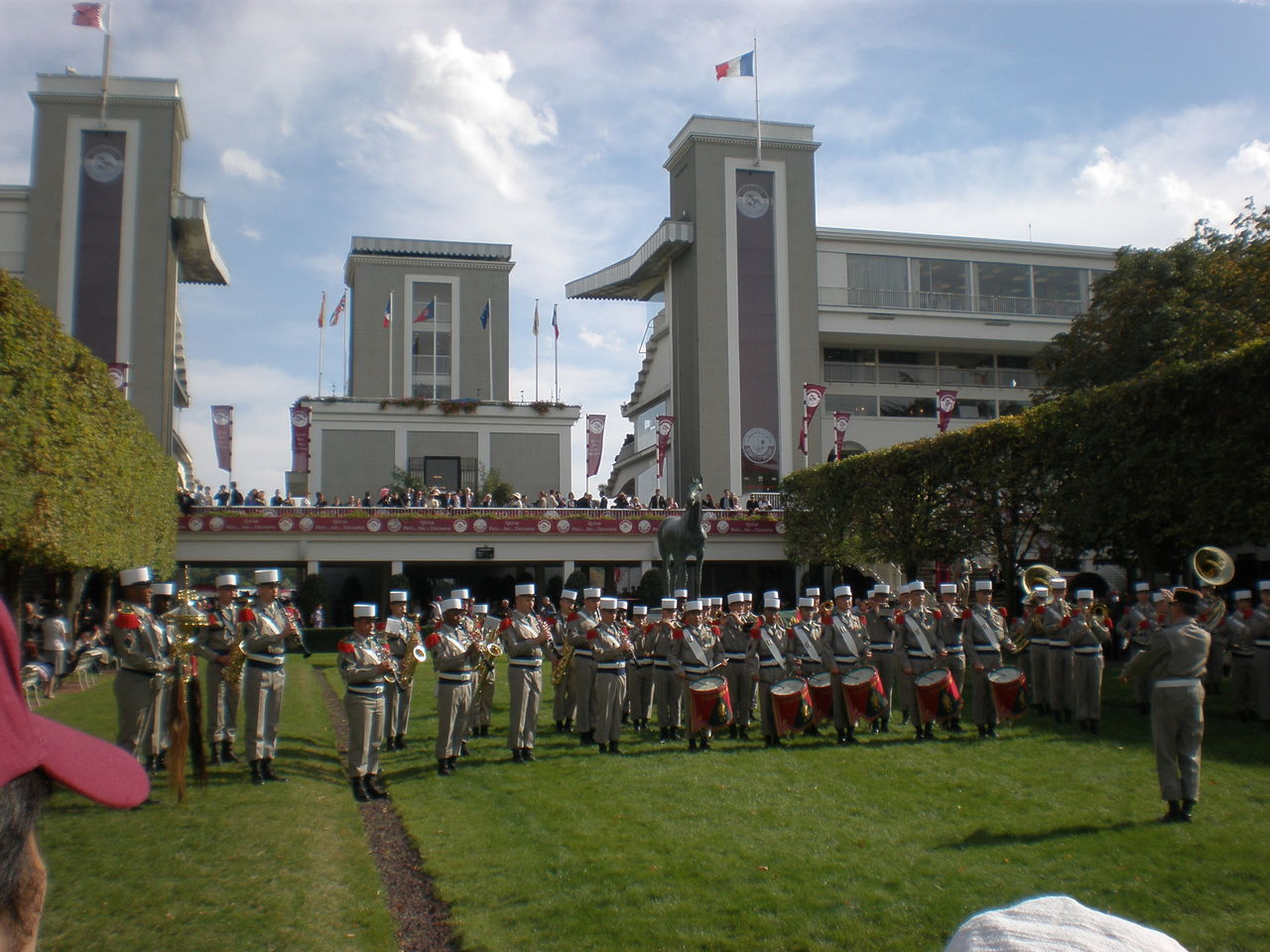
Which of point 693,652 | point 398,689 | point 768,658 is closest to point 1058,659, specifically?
point 768,658

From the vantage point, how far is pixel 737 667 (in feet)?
52.2

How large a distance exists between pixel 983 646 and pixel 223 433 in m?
36.8

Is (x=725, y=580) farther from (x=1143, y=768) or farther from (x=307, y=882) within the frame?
(x=307, y=882)

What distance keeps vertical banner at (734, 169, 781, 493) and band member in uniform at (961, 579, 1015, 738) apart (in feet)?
116

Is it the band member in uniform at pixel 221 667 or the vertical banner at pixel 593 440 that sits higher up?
the vertical banner at pixel 593 440

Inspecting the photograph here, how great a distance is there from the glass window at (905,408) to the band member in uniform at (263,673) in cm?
4614

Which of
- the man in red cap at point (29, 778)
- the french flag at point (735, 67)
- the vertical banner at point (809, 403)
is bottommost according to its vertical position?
the man in red cap at point (29, 778)

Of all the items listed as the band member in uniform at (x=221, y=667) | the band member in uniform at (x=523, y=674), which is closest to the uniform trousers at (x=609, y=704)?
the band member in uniform at (x=523, y=674)

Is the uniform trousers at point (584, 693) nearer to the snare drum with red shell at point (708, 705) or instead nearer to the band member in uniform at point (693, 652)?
the band member in uniform at point (693, 652)

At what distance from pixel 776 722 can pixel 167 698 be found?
8.01m

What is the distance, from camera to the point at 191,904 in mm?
7281

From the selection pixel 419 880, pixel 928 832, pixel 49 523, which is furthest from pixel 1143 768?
pixel 49 523

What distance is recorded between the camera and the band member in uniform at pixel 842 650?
1454cm

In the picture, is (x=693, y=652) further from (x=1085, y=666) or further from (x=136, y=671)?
(x=136, y=671)
